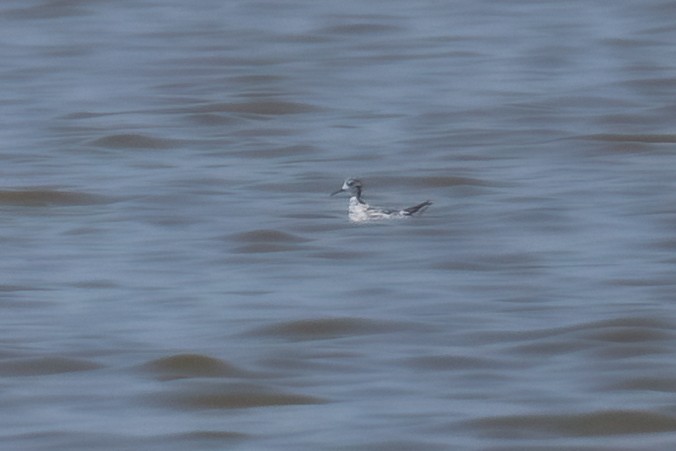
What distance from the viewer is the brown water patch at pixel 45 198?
12.6 meters

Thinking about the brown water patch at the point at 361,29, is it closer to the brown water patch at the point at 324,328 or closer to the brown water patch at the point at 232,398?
the brown water patch at the point at 324,328

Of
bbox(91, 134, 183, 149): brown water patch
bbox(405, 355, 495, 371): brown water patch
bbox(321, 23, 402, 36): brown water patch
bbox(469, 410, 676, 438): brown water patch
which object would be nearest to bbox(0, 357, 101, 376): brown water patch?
bbox(405, 355, 495, 371): brown water patch

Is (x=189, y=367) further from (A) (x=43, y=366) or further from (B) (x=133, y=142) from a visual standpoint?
(B) (x=133, y=142)

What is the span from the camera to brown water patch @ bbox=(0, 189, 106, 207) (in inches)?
497

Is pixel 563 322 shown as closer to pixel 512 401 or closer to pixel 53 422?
pixel 512 401

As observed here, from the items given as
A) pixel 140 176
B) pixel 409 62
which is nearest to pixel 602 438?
pixel 140 176

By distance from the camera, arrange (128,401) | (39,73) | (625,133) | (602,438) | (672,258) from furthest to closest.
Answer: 1. (39,73)
2. (625,133)
3. (672,258)
4. (128,401)
5. (602,438)

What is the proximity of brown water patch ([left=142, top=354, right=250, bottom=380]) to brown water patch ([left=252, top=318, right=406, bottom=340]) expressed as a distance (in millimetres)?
513

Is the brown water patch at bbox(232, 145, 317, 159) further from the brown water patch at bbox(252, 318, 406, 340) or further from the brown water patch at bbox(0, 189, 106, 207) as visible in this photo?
the brown water patch at bbox(252, 318, 406, 340)

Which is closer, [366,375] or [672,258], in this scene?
[366,375]

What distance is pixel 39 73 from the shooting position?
55.7ft

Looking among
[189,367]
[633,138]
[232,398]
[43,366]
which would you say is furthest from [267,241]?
[633,138]

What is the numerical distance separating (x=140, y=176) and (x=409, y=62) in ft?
14.3

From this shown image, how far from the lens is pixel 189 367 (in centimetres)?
912
